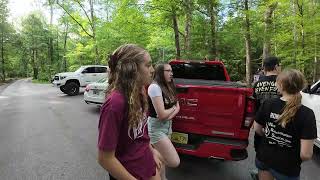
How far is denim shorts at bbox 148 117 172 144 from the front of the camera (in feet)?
14.5

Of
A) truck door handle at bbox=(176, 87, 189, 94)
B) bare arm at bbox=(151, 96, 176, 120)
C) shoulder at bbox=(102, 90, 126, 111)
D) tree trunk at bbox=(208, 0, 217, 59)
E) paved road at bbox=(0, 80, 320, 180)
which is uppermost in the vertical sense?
tree trunk at bbox=(208, 0, 217, 59)

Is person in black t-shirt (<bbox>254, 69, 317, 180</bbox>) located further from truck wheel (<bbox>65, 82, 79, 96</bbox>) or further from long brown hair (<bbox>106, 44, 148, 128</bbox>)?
truck wheel (<bbox>65, 82, 79, 96</bbox>)

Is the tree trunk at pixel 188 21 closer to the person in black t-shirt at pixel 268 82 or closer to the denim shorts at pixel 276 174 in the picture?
the person in black t-shirt at pixel 268 82

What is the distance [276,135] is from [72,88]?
18.7m

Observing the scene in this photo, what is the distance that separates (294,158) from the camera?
2.98 meters

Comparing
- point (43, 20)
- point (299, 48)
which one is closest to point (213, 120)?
point (299, 48)

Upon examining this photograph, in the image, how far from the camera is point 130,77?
2.18m

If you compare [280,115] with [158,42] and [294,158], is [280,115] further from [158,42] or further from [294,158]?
[158,42]

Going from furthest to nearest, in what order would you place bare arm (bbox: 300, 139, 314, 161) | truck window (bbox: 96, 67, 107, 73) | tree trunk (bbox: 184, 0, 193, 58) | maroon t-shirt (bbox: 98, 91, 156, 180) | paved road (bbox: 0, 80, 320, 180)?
truck window (bbox: 96, 67, 107, 73), tree trunk (bbox: 184, 0, 193, 58), paved road (bbox: 0, 80, 320, 180), bare arm (bbox: 300, 139, 314, 161), maroon t-shirt (bbox: 98, 91, 156, 180)

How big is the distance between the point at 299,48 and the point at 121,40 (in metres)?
17.5

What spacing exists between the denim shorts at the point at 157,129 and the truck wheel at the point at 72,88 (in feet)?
55.2

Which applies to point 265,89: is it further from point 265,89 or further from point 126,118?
point 126,118

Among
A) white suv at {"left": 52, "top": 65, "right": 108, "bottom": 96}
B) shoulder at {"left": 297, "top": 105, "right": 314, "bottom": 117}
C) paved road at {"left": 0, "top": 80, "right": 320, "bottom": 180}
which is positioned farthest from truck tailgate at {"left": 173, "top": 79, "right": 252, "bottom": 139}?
white suv at {"left": 52, "top": 65, "right": 108, "bottom": 96}

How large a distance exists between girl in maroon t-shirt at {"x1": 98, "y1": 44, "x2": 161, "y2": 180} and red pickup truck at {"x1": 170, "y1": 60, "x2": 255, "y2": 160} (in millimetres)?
2968
